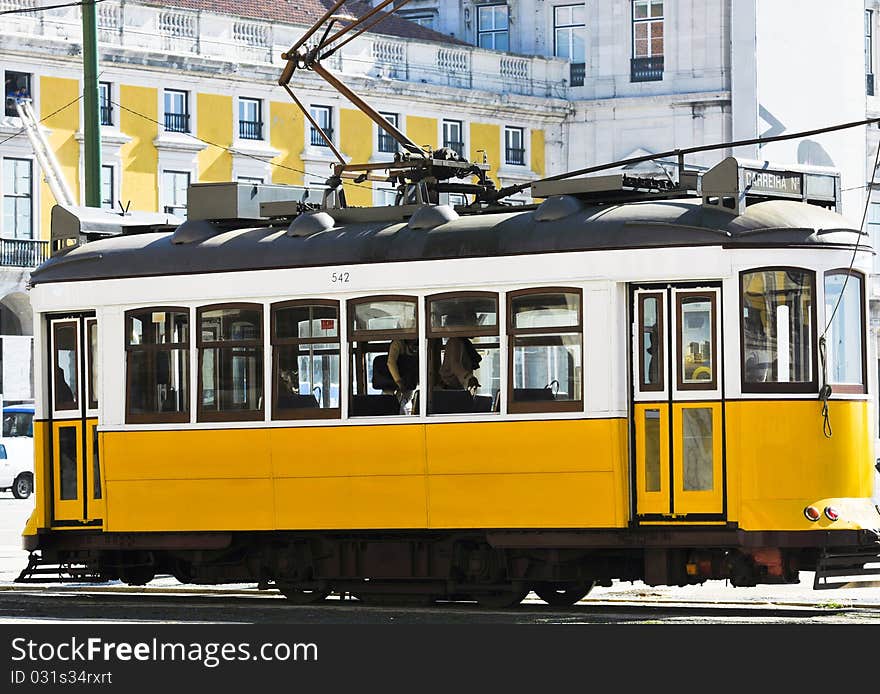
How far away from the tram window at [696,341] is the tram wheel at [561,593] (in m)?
2.04

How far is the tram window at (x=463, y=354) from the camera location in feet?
53.2

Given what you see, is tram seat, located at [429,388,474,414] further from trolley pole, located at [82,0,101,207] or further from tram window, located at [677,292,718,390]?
trolley pole, located at [82,0,101,207]

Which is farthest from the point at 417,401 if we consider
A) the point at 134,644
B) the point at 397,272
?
the point at 134,644

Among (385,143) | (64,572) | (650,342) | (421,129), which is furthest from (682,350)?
(421,129)

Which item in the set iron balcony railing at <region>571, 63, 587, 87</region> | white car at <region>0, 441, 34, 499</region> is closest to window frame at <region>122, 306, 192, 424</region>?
white car at <region>0, 441, 34, 499</region>

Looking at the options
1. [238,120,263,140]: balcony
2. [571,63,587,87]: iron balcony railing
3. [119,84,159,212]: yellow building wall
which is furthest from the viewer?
[571,63,587,87]: iron balcony railing

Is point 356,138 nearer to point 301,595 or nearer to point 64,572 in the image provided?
point 64,572

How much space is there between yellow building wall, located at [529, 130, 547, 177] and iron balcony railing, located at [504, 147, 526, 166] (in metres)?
0.39

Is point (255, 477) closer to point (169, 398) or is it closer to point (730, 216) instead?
point (169, 398)

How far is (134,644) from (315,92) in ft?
166

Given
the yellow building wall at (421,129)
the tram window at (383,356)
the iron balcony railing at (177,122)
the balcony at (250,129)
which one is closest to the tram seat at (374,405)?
the tram window at (383,356)

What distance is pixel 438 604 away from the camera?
17.1 metres

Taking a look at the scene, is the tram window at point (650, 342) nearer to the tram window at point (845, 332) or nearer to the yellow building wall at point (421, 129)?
the tram window at point (845, 332)

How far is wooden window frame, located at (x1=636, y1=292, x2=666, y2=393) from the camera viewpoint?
15.7m
